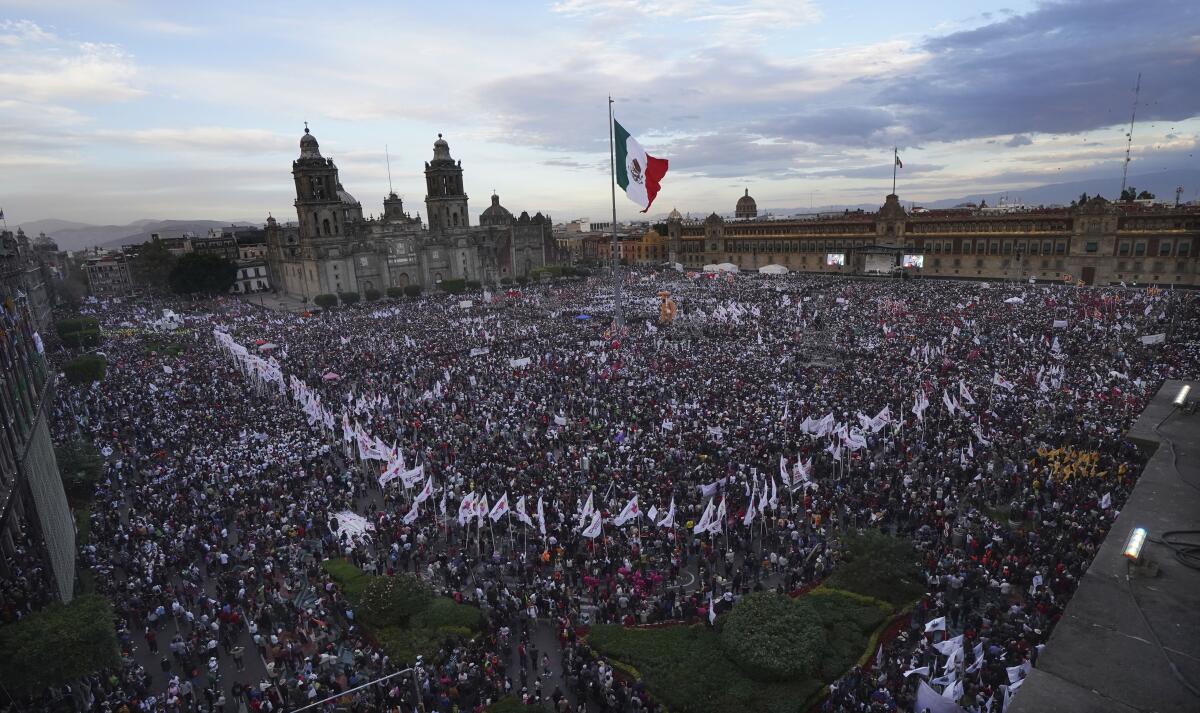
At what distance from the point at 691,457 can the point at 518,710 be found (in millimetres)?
11783

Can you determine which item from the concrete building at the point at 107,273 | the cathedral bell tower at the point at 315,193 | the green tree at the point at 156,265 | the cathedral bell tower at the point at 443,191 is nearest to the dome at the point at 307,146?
the cathedral bell tower at the point at 315,193

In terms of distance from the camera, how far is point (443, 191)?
8681 cm

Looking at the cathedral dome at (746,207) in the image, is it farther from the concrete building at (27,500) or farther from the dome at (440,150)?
the concrete building at (27,500)

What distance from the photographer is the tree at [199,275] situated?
79.2 meters

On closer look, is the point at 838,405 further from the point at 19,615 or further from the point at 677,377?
the point at 19,615

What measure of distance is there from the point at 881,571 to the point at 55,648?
16.6m

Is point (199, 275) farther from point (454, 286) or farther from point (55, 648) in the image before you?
point (55, 648)

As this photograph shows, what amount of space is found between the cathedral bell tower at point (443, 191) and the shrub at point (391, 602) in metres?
76.1

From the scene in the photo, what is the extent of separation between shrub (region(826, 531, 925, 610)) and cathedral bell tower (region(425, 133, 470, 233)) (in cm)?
7853

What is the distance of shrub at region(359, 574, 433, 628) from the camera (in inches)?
568

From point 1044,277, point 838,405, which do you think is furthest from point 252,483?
point 1044,277

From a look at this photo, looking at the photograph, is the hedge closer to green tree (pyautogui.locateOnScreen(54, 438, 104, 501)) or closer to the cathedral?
green tree (pyautogui.locateOnScreen(54, 438, 104, 501))

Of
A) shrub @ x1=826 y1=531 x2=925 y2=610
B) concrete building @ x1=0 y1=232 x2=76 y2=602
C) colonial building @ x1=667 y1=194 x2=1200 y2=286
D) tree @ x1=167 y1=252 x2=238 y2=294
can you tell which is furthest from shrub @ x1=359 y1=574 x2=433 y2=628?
tree @ x1=167 y1=252 x2=238 y2=294

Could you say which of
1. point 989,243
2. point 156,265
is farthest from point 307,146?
point 989,243
